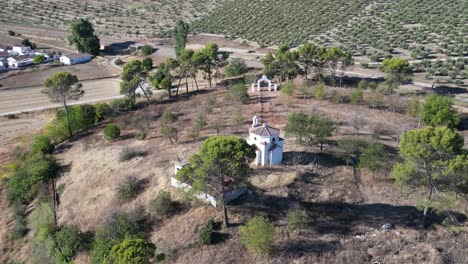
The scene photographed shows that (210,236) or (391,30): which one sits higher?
(391,30)

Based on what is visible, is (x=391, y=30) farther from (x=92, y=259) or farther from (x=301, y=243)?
(x=92, y=259)

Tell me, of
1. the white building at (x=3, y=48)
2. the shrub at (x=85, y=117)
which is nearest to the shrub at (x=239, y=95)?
the shrub at (x=85, y=117)

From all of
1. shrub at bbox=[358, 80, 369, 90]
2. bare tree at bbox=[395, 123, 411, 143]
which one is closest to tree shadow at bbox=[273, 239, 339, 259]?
bare tree at bbox=[395, 123, 411, 143]

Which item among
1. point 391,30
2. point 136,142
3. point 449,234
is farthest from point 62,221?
point 391,30

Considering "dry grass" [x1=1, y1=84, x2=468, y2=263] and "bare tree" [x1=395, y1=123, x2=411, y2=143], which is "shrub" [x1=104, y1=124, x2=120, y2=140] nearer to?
"dry grass" [x1=1, y1=84, x2=468, y2=263]

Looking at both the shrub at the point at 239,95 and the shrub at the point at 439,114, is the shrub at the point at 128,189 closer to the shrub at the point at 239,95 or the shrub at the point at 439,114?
the shrub at the point at 239,95
